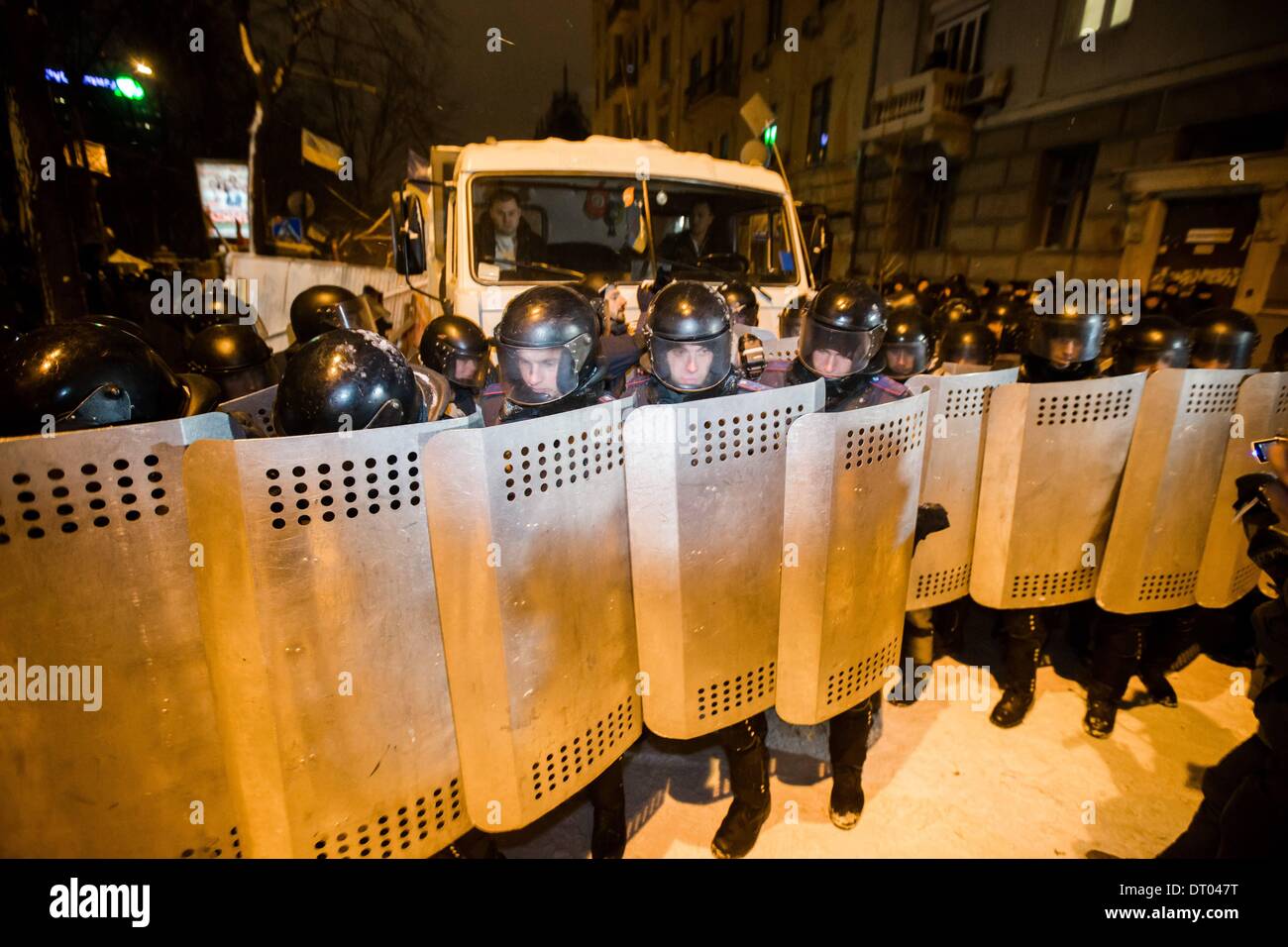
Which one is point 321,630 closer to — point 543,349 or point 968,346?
point 543,349

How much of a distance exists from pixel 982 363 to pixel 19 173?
859cm

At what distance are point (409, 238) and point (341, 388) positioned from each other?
341 centimetres

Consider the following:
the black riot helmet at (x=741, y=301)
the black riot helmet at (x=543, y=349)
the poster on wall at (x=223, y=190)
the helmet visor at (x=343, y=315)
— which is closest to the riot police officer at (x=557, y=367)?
the black riot helmet at (x=543, y=349)

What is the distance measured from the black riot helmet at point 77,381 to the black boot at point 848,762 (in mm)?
2862

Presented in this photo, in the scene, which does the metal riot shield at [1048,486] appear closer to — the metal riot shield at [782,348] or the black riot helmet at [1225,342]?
the black riot helmet at [1225,342]

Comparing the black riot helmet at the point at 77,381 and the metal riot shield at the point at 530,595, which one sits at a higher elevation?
the black riot helmet at the point at 77,381

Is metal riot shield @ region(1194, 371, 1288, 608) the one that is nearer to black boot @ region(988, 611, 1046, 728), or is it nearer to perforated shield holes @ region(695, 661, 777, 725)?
black boot @ region(988, 611, 1046, 728)

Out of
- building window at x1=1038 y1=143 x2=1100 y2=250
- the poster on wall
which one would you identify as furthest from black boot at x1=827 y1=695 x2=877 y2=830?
the poster on wall

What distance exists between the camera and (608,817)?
8.04 feet

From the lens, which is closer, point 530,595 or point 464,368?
point 530,595

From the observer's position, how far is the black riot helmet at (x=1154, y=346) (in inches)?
124

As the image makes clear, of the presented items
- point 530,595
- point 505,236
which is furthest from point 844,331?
point 505,236

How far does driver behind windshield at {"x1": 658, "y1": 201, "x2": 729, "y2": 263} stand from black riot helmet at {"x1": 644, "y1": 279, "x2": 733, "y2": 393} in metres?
2.42

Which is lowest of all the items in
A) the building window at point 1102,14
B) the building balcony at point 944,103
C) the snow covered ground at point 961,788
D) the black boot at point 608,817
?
the snow covered ground at point 961,788
